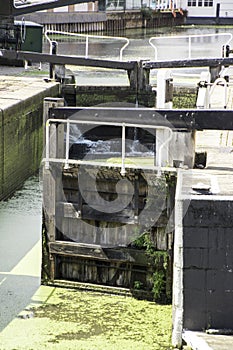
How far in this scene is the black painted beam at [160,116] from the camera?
8.20 m

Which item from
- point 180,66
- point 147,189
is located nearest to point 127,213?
point 147,189

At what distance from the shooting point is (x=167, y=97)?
34.2ft

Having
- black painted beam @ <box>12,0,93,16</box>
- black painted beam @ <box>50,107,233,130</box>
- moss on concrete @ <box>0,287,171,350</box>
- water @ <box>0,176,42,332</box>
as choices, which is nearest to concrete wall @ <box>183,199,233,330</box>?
moss on concrete @ <box>0,287,171,350</box>

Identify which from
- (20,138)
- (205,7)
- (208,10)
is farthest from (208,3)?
(20,138)

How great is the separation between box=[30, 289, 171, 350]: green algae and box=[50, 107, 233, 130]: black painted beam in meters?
1.87

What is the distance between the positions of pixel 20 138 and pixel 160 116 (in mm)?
6856

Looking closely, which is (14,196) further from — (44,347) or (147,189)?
(44,347)

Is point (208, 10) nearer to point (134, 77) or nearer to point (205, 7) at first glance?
point (205, 7)

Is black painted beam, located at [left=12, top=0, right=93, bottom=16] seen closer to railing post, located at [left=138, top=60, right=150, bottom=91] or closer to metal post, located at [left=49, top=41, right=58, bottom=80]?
metal post, located at [left=49, top=41, right=58, bottom=80]

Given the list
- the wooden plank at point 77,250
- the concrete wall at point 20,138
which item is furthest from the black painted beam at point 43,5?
the wooden plank at point 77,250

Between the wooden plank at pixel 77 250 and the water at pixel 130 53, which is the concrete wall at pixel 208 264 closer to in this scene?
the wooden plank at pixel 77 250

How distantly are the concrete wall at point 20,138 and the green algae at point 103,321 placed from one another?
15.8 feet

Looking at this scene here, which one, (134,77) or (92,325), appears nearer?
(92,325)

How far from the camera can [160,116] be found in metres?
8.58
